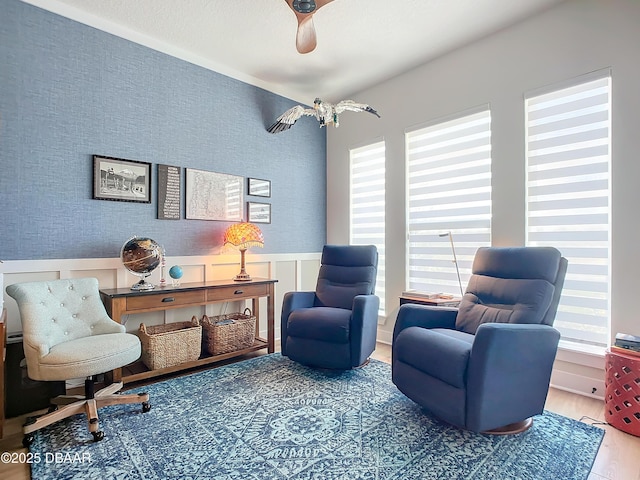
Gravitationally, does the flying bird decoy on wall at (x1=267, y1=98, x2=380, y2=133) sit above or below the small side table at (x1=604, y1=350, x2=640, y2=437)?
above

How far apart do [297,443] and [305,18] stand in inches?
101

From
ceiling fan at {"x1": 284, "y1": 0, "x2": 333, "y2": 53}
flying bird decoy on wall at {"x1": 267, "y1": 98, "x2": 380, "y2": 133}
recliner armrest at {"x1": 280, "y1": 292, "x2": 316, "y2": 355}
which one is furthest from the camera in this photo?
flying bird decoy on wall at {"x1": 267, "y1": 98, "x2": 380, "y2": 133}

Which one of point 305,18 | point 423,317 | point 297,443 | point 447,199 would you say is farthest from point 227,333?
point 305,18

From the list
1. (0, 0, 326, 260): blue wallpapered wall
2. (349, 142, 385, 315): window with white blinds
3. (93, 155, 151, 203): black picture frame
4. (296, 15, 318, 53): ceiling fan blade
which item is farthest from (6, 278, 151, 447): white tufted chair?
(349, 142, 385, 315): window with white blinds

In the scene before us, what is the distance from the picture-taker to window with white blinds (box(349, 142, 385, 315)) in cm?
394

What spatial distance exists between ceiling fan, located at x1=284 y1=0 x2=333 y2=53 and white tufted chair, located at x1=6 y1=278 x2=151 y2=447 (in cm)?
225

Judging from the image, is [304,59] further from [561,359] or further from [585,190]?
[561,359]

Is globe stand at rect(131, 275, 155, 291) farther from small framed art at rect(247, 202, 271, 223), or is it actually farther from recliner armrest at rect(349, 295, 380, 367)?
recliner armrest at rect(349, 295, 380, 367)

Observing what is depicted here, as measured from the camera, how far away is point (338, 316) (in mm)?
2812

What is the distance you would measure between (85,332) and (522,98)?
A: 373 centimetres

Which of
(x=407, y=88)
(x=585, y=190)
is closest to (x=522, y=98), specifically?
(x=585, y=190)

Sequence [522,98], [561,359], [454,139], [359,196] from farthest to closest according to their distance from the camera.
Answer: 1. [359,196]
2. [454,139]
3. [522,98]
4. [561,359]

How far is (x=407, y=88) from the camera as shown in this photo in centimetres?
366

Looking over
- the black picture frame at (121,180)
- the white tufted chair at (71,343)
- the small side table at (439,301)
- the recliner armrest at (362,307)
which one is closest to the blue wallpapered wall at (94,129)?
the black picture frame at (121,180)
